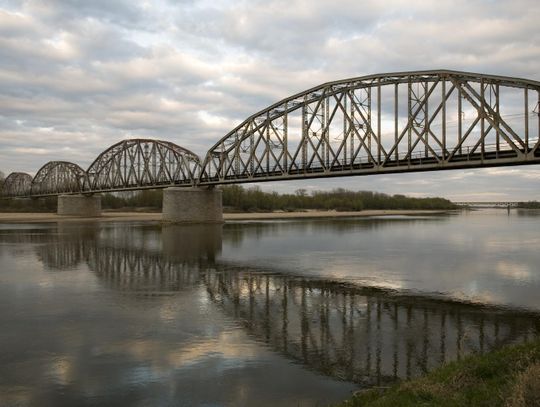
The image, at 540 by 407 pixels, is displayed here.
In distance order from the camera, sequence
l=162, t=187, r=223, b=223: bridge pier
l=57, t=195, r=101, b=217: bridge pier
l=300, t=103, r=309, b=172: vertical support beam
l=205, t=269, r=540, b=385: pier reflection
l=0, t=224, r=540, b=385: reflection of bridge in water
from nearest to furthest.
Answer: l=205, t=269, r=540, b=385: pier reflection < l=0, t=224, r=540, b=385: reflection of bridge in water < l=300, t=103, r=309, b=172: vertical support beam < l=162, t=187, r=223, b=223: bridge pier < l=57, t=195, r=101, b=217: bridge pier

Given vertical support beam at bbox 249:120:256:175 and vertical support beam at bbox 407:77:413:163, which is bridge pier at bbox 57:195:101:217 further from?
vertical support beam at bbox 407:77:413:163

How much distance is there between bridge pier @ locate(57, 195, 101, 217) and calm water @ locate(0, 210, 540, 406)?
111 meters

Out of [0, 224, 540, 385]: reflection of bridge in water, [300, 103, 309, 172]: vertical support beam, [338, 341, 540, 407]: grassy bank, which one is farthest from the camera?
Answer: [300, 103, 309, 172]: vertical support beam

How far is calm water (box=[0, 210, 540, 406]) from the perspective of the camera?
10852mm

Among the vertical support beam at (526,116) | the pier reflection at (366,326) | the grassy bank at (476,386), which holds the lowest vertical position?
the pier reflection at (366,326)

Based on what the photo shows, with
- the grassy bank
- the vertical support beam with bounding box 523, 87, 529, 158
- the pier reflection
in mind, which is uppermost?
the vertical support beam with bounding box 523, 87, 529, 158

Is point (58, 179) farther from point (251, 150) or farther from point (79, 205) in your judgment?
point (251, 150)

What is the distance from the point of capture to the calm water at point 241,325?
10.9m

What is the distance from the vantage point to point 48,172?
177 metres

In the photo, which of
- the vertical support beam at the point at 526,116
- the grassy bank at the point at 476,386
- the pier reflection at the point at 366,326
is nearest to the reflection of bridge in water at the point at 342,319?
the pier reflection at the point at 366,326

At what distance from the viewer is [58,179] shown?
167875 mm

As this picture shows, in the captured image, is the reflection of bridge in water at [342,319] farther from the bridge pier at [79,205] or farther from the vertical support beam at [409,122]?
the bridge pier at [79,205]

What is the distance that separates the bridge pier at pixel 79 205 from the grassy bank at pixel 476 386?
455 feet

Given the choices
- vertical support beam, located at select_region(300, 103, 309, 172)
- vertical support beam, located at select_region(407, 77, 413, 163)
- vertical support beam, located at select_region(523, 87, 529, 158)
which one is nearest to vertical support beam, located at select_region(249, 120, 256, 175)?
vertical support beam, located at select_region(300, 103, 309, 172)
